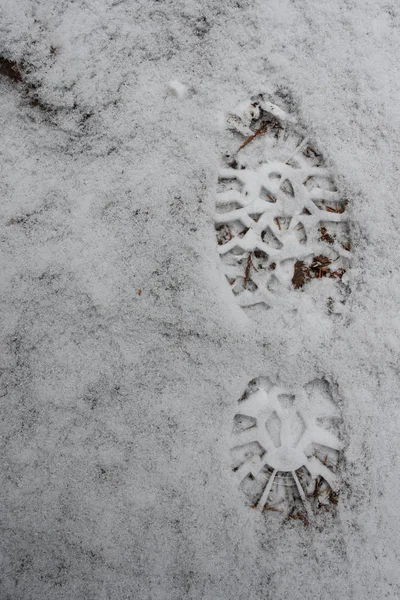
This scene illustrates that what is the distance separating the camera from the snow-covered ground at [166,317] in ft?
4.02

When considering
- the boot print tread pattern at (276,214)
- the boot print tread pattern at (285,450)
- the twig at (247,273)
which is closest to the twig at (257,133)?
the boot print tread pattern at (276,214)

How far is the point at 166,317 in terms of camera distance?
1.27m

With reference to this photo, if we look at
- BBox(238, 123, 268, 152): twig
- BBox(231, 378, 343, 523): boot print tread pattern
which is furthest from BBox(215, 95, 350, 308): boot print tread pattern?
BBox(231, 378, 343, 523): boot print tread pattern

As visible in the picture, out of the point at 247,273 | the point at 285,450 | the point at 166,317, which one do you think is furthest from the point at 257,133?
the point at 285,450

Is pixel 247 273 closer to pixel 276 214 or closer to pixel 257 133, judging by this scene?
pixel 276 214

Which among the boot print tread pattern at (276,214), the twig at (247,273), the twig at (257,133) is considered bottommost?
the twig at (247,273)

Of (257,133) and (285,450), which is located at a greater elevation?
(257,133)

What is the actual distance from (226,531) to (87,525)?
38 centimetres

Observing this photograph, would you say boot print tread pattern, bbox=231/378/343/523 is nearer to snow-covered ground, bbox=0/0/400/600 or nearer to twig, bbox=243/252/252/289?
snow-covered ground, bbox=0/0/400/600

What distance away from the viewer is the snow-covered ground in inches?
48.3

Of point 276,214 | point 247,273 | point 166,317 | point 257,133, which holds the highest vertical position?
point 257,133

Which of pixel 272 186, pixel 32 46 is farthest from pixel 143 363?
pixel 32 46

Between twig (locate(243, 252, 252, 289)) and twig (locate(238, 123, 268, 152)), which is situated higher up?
twig (locate(238, 123, 268, 152))

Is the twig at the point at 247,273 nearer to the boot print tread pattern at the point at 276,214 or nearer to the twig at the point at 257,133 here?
the boot print tread pattern at the point at 276,214
